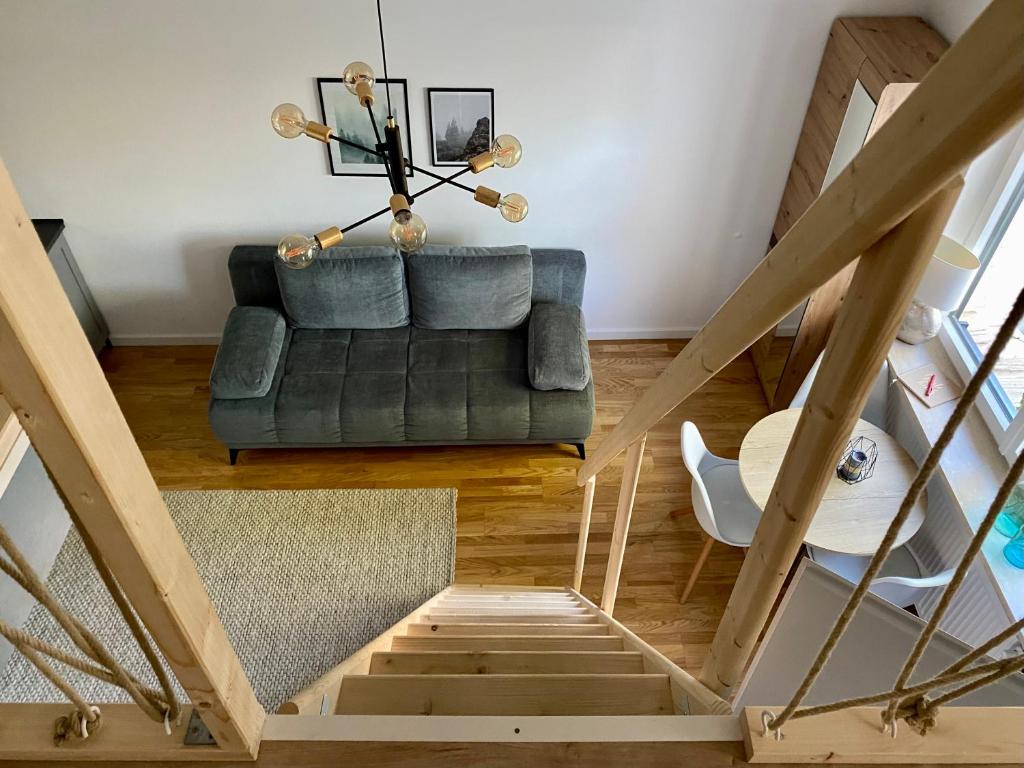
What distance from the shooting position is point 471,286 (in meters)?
3.95

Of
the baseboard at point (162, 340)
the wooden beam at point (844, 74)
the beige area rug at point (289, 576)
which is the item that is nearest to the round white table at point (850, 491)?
the wooden beam at point (844, 74)

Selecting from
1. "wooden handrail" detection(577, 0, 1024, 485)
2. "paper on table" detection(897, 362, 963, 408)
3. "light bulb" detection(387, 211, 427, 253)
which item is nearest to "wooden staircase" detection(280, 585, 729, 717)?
"wooden handrail" detection(577, 0, 1024, 485)

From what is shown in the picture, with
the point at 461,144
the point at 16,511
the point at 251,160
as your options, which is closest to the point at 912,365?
the point at 461,144

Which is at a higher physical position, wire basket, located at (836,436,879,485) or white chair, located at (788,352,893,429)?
wire basket, located at (836,436,879,485)

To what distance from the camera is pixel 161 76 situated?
141 inches

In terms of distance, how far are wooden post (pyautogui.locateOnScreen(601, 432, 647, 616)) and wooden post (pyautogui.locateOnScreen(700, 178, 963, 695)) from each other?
0.61 metres

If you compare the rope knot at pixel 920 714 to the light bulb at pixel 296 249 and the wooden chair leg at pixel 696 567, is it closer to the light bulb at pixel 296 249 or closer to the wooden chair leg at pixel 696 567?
the light bulb at pixel 296 249

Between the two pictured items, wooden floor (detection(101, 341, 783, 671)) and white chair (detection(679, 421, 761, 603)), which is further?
wooden floor (detection(101, 341, 783, 671))

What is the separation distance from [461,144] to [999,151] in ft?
7.80

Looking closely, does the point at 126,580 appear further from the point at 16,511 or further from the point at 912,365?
the point at 912,365

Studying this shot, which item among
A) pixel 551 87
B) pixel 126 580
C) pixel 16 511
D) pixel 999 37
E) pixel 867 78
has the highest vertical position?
pixel 999 37

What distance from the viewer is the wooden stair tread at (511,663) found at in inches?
76.4

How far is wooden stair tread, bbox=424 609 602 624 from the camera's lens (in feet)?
8.61

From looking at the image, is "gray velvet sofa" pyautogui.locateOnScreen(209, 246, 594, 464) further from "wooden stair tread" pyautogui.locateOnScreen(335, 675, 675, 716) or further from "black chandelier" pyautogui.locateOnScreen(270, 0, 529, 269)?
"wooden stair tread" pyautogui.locateOnScreen(335, 675, 675, 716)
